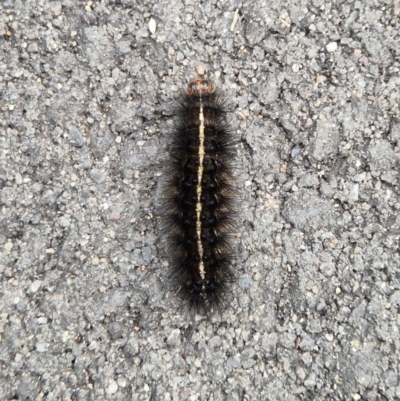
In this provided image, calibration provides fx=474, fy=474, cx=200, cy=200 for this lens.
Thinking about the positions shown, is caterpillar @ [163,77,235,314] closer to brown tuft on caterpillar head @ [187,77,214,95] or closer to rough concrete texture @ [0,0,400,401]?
brown tuft on caterpillar head @ [187,77,214,95]

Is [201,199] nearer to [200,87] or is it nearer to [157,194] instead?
[157,194]

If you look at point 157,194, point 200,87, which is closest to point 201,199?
point 157,194

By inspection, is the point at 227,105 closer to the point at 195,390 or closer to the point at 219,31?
the point at 219,31

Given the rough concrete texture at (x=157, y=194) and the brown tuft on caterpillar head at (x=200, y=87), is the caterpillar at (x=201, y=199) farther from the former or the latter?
the rough concrete texture at (x=157, y=194)

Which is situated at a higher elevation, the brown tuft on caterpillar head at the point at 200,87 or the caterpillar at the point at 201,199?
the brown tuft on caterpillar head at the point at 200,87

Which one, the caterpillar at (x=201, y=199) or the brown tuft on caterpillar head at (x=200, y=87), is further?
the brown tuft on caterpillar head at (x=200, y=87)

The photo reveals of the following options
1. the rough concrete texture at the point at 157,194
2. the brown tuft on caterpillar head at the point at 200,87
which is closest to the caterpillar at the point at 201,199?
the brown tuft on caterpillar head at the point at 200,87
